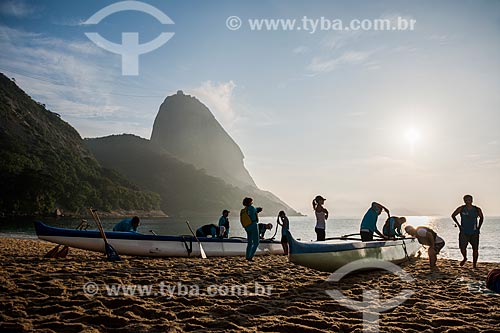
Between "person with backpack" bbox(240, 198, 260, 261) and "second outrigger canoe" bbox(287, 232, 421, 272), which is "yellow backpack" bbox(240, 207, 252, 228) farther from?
"second outrigger canoe" bbox(287, 232, 421, 272)

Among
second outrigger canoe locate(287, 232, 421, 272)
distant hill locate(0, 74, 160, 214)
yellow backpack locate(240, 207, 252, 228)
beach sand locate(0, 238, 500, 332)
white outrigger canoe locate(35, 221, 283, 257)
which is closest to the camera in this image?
beach sand locate(0, 238, 500, 332)

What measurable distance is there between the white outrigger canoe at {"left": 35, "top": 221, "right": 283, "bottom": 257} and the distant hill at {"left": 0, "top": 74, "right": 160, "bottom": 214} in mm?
71819

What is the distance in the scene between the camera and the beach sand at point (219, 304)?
4414 millimetres

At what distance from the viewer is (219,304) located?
5.41 metres

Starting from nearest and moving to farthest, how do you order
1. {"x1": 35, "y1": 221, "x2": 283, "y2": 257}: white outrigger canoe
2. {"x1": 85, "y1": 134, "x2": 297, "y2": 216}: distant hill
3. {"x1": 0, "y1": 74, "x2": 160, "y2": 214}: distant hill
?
{"x1": 35, "y1": 221, "x2": 283, "y2": 257}: white outrigger canoe → {"x1": 0, "y1": 74, "x2": 160, "y2": 214}: distant hill → {"x1": 85, "y1": 134, "x2": 297, "y2": 216}: distant hill

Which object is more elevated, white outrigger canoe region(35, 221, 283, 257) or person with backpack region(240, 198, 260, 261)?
person with backpack region(240, 198, 260, 261)

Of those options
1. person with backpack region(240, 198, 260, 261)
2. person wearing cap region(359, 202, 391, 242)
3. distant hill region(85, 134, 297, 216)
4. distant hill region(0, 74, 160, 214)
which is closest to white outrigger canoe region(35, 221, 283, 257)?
person with backpack region(240, 198, 260, 261)

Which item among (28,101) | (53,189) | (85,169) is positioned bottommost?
(53,189)

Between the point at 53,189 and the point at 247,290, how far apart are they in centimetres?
8713

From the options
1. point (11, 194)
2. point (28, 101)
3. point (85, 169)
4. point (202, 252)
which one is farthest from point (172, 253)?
point (28, 101)

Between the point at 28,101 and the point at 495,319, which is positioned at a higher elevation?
the point at 28,101

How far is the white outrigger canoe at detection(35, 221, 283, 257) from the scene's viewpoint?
10.9 metres

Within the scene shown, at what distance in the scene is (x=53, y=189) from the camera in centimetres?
8112

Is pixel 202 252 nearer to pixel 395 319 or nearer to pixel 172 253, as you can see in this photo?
pixel 172 253
